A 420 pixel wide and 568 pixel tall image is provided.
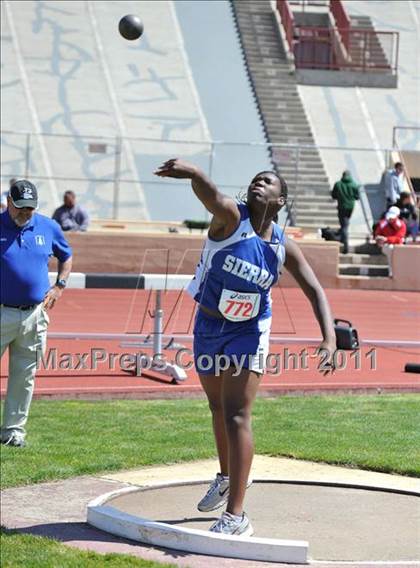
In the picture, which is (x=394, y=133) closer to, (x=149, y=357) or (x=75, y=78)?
(x=75, y=78)

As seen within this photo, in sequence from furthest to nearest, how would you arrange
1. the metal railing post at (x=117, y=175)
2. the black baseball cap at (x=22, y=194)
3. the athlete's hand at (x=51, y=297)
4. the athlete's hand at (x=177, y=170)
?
the metal railing post at (x=117, y=175), the athlete's hand at (x=51, y=297), the black baseball cap at (x=22, y=194), the athlete's hand at (x=177, y=170)

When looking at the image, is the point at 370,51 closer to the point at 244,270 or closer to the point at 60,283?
the point at 60,283

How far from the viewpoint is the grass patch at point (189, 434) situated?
9352 millimetres

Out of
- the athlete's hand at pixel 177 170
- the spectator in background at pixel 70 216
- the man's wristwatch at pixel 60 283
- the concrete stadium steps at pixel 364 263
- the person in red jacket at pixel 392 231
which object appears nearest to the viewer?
the athlete's hand at pixel 177 170

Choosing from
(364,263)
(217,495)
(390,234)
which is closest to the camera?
(217,495)

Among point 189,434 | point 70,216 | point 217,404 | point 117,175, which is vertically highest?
point 117,175

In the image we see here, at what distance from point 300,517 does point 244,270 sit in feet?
5.63

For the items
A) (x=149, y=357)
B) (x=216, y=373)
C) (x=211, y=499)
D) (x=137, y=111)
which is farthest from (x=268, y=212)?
(x=137, y=111)

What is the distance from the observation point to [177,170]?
6234mm

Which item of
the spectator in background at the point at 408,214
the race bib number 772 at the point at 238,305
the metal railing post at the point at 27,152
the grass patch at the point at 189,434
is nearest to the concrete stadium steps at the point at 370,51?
the metal railing post at the point at 27,152

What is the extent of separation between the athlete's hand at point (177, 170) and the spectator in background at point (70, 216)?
17.4m

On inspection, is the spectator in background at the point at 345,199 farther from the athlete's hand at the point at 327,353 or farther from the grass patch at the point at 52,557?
the grass patch at the point at 52,557

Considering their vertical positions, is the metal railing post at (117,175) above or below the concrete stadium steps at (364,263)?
above

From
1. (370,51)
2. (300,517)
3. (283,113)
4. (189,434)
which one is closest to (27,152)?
(283,113)
